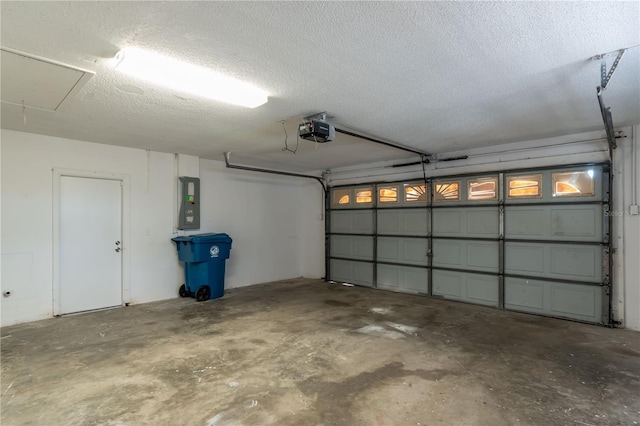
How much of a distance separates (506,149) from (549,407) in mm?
3711

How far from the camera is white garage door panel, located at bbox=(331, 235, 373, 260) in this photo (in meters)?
6.46

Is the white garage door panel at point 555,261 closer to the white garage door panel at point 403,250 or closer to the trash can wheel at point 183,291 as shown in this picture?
the white garage door panel at point 403,250

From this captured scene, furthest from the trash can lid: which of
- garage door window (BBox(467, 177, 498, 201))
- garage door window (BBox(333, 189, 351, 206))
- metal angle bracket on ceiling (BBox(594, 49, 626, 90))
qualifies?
metal angle bracket on ceiling (BBox(594, 49, 626, 90))

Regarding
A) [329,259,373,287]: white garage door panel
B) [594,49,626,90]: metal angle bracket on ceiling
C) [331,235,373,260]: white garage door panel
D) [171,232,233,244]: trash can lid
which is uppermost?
[594,49,626,90]: metal angle bracket on ceiling

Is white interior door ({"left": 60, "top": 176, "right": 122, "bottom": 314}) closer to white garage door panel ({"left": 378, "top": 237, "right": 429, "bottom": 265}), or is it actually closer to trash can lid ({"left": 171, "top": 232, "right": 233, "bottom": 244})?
trash can lid ({"left": 171, "top": 232, "right": 233, "bottom": 244})

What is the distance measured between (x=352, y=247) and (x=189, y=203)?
10.8ft

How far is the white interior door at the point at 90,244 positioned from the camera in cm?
444

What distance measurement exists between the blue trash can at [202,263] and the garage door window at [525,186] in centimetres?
465

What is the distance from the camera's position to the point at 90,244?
465 cm

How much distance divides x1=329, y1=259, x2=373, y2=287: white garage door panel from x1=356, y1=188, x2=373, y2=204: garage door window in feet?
4.13

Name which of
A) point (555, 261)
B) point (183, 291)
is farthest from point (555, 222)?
point (183, 291)

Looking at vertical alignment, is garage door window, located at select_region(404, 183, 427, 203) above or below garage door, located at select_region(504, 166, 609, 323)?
above

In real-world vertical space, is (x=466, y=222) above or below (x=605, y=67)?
below

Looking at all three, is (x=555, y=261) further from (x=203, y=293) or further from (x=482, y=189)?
(x=203, y=293)
